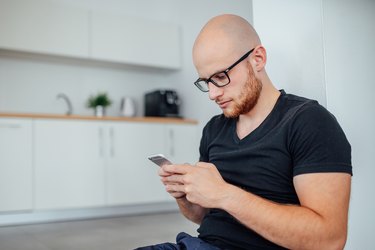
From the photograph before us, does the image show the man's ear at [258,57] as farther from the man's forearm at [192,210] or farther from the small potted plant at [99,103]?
the small potted plant at [99,103]

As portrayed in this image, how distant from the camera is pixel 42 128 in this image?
3.68 m

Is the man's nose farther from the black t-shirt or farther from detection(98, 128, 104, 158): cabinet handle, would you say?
detection(98, 128, 104, 158): cabinet handle

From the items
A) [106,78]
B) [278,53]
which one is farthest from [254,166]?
[106,78]

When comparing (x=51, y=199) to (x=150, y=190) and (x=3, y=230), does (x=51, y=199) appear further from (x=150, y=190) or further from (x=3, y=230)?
(x=150, y=190)

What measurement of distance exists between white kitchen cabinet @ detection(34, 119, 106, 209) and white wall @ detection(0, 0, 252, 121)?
1.96 feet

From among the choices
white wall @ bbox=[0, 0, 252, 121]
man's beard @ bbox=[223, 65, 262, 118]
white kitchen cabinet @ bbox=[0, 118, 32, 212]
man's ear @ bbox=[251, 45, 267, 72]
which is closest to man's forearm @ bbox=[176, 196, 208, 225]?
man's beard @ bbox=[223, 65, 262, 118]

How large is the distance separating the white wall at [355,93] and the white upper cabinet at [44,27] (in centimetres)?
324

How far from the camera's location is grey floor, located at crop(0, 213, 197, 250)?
2.55 m

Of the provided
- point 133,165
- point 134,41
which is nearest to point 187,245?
point 133,165

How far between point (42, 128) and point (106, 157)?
66 cm

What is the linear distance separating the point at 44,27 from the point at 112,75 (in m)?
0.96

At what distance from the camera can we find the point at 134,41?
14.6 ft

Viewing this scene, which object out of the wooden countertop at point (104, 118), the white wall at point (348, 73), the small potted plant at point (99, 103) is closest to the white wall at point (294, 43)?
the white wall at point (348, 73)

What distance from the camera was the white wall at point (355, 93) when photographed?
1.24 meters
